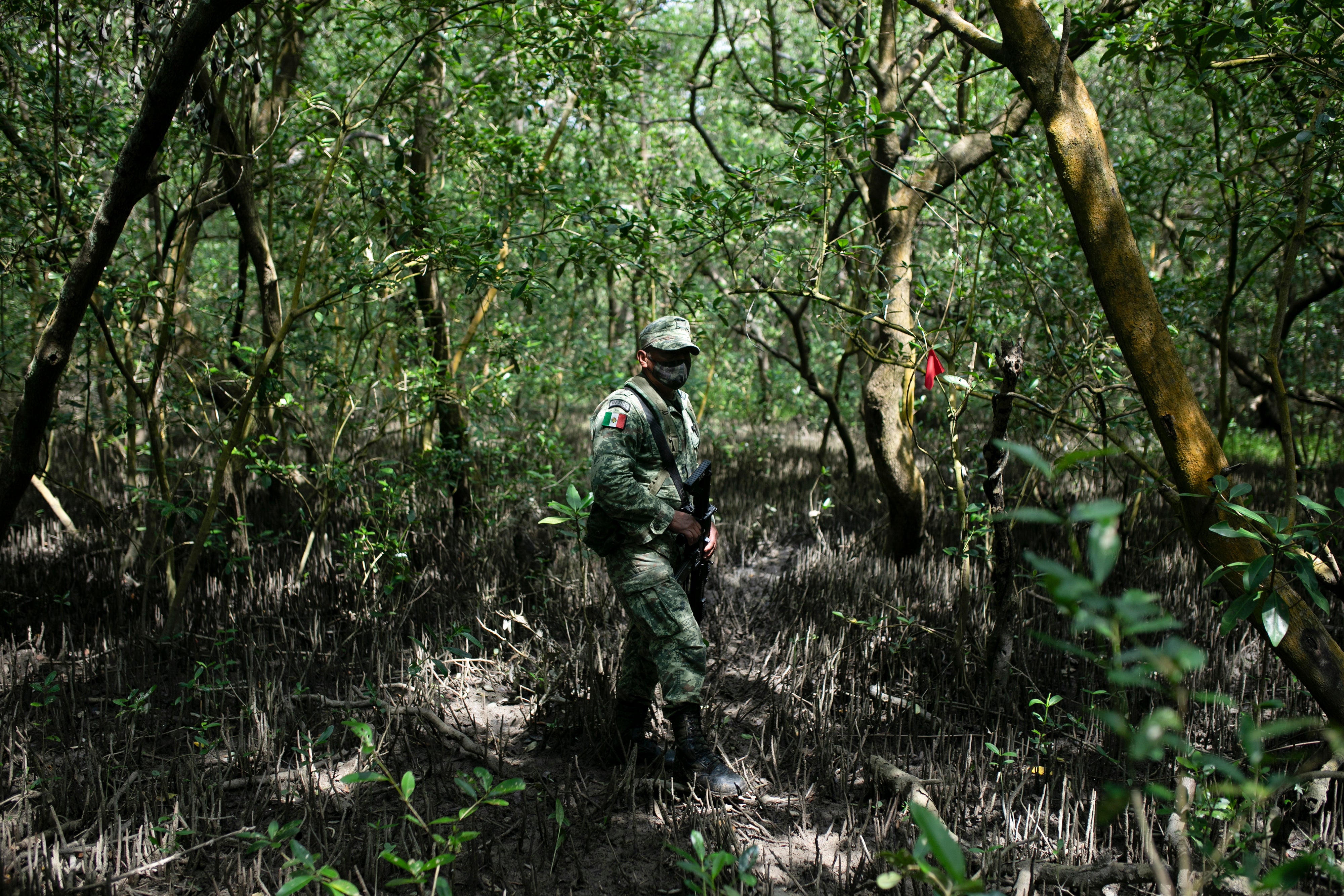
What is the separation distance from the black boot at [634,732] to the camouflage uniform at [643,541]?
62mm

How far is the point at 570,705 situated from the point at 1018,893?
159 cm

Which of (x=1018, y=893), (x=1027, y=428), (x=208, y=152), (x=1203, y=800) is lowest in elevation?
(x=1018, y=893)

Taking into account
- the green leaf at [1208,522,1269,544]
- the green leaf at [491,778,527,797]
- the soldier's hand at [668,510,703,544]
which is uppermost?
the green leaf at [1208,522,1269,544]

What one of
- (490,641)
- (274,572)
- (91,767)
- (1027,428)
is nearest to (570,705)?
(490,641)

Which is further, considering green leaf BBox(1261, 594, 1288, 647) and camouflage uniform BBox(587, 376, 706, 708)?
camouflage uniform BBox(587, 376, 706, 708)

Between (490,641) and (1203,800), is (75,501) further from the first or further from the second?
(1203,800)

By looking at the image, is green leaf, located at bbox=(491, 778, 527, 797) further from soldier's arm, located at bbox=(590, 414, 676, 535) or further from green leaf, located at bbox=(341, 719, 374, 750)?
soldier's arm, located at bbox=(590, 414, 676, 535)

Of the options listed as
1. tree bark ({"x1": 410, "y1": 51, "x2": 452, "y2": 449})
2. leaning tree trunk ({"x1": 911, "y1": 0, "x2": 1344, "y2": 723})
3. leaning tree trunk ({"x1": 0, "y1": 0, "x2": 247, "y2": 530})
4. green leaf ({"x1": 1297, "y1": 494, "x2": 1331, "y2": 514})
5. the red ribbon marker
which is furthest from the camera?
tree bark ({"x1": 410, "y1": 51, "x2": 452, "y2": 449})

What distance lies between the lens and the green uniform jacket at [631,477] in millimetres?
2588

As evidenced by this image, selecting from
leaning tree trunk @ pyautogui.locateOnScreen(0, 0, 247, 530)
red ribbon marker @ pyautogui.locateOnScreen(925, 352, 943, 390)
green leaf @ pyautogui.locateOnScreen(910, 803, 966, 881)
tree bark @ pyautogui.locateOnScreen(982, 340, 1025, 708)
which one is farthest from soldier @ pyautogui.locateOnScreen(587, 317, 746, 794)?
leaning tree trunk @ pyautogui.locateOnScreen(0, 0, 247, 530)

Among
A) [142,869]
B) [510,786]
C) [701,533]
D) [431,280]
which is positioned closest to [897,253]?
[701,533]

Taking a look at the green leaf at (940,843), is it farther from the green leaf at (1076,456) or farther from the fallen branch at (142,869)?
the fallen branch at (142,869)

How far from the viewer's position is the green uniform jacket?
2588 millimetres

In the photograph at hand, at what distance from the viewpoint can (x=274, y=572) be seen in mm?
4523
